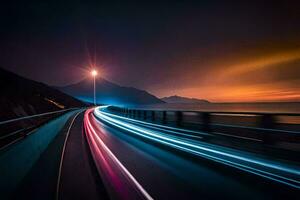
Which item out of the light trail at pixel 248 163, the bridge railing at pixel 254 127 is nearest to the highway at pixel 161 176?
the light trail at pixel 248 163

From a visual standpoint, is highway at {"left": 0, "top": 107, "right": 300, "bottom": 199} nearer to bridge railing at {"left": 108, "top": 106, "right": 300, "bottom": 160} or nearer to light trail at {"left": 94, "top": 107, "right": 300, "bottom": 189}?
light trail at {"left": 94, "top": 107, "right": 300, "bottom": 189}

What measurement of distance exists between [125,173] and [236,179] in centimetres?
313

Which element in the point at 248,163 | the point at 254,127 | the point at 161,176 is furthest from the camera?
the point at 254,127

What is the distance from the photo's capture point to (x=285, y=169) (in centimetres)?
705

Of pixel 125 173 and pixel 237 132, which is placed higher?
pixel 237 132

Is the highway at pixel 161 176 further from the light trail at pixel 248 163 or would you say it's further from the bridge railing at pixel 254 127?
the bridge railing at pixel 254 127

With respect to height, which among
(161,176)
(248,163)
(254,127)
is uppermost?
(254,127)

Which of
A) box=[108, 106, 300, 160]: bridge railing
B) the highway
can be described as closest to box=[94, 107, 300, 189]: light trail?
the highway

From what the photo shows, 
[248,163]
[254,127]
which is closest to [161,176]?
[248,163]

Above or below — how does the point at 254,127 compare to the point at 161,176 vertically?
above

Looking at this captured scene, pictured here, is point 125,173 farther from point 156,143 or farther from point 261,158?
point 156,143

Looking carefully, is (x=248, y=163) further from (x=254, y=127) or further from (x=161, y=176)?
(x=161, y=176)

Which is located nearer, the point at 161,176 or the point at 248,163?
the point at 161,176

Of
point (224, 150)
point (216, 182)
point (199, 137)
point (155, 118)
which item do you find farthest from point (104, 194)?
point (155, 118)
